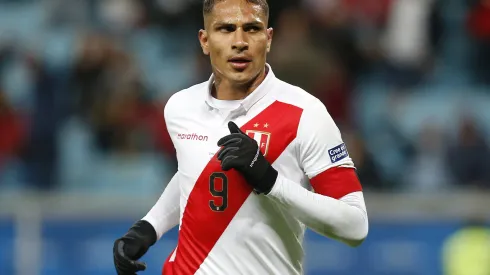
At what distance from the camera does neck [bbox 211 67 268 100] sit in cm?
433

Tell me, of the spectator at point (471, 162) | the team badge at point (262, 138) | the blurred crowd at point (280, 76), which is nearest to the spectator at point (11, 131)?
the blurred crowd at point (280, 76)

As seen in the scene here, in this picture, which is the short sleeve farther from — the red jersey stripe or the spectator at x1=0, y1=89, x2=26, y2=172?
the spectator at x1=0, y1=89, x2=26, y2=172

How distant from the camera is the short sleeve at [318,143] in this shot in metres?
4.10

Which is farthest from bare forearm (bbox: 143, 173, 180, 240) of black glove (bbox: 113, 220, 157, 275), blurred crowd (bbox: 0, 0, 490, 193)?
blurred crowd (bbox: 0, 0, 490, 193)

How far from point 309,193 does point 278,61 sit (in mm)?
6147

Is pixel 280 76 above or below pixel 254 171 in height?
below

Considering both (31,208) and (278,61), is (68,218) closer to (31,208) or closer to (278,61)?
(31,208)

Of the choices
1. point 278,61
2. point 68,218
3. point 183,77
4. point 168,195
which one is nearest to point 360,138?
point 278,61

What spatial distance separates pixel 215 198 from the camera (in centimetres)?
422

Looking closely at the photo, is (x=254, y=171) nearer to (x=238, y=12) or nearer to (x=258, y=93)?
(x=258, y=93)

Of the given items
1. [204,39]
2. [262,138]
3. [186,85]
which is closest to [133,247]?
[262,138]

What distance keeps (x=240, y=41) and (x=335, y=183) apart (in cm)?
67

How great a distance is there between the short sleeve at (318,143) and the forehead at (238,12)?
1.43ft

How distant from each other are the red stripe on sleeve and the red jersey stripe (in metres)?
0.19
